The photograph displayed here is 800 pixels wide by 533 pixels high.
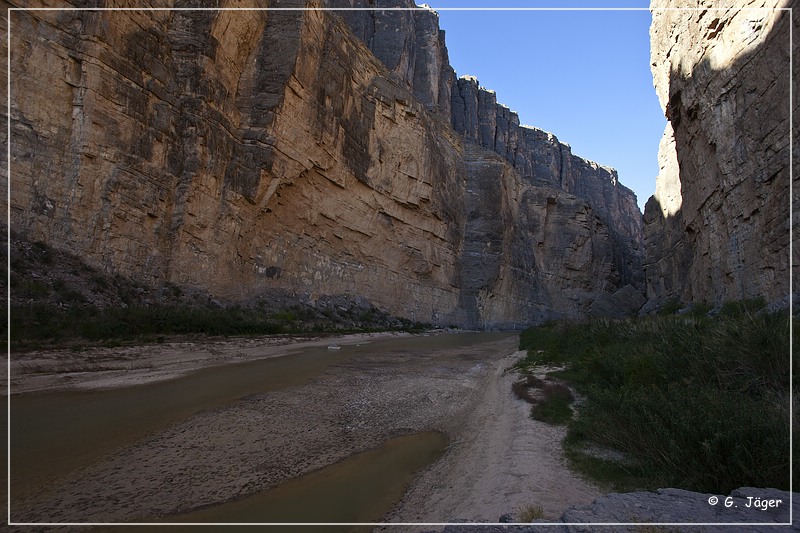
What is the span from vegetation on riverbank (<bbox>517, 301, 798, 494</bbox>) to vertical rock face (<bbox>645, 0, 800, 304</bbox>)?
9.63 metres

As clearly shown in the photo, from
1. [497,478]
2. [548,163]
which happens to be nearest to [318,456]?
[497,478]

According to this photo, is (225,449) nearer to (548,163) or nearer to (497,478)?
(497,478)

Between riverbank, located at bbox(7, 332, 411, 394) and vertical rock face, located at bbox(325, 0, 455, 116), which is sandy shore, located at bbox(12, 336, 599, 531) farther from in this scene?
vertical rock face, located at bbox(325, 0, 455, 116)

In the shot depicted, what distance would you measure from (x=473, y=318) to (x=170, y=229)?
34403 millimetres

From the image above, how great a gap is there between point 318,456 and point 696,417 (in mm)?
3960

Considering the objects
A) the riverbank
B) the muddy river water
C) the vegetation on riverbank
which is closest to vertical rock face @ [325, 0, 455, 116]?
the riverbank

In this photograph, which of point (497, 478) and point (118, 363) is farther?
point (118, 363)

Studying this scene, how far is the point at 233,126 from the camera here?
24812mm

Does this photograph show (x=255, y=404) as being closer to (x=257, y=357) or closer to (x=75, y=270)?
(x=257, y=357)

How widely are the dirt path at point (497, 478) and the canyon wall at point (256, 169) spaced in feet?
54.8

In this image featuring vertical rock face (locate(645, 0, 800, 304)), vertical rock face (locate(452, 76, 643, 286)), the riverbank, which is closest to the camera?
the riverbank

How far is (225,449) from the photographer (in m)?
5.27

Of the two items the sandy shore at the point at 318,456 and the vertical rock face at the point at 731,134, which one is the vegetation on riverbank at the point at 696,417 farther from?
the vertical rock face at the point at 731,134

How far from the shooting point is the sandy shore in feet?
12.3
